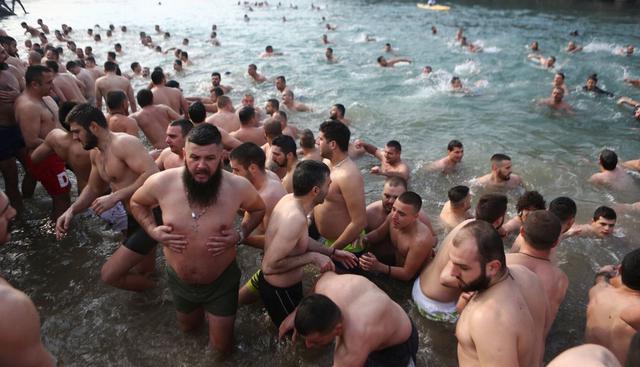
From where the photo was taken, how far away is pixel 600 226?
5113 millimetres

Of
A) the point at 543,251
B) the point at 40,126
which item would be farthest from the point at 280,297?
the point at 40,126

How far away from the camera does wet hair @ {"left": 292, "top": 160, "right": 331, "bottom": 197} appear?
3.15 meters

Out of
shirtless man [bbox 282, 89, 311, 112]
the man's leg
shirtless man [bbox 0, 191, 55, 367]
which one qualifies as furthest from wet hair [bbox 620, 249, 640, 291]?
shirtless man [bbox 282, 89, 311, 112]

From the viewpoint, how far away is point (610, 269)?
424 centimetres

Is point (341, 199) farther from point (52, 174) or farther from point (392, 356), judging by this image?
point (52, 174)

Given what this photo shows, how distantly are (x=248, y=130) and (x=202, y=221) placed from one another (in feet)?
11.7

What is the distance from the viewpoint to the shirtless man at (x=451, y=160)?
6.99 metres

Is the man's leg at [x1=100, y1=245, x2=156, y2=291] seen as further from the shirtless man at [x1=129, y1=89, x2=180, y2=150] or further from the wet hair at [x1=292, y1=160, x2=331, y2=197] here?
the shirtless man at [x1=129, y1=89, x2=180, y2=150]

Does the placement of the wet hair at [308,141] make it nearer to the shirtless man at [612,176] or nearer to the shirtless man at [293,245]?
the shirtless man at [293,245]

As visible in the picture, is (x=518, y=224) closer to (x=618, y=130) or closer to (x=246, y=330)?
(x=246, y=330)

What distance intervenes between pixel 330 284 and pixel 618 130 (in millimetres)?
9883

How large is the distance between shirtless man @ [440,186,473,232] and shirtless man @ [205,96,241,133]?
3797mm

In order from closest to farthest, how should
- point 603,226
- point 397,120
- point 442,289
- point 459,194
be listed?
1. point 442,289
2. point 459,194
3. point 603,226
4. point 397,120

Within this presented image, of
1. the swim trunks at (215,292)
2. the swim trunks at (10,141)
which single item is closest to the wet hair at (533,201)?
the swim trunks at (215,292)
